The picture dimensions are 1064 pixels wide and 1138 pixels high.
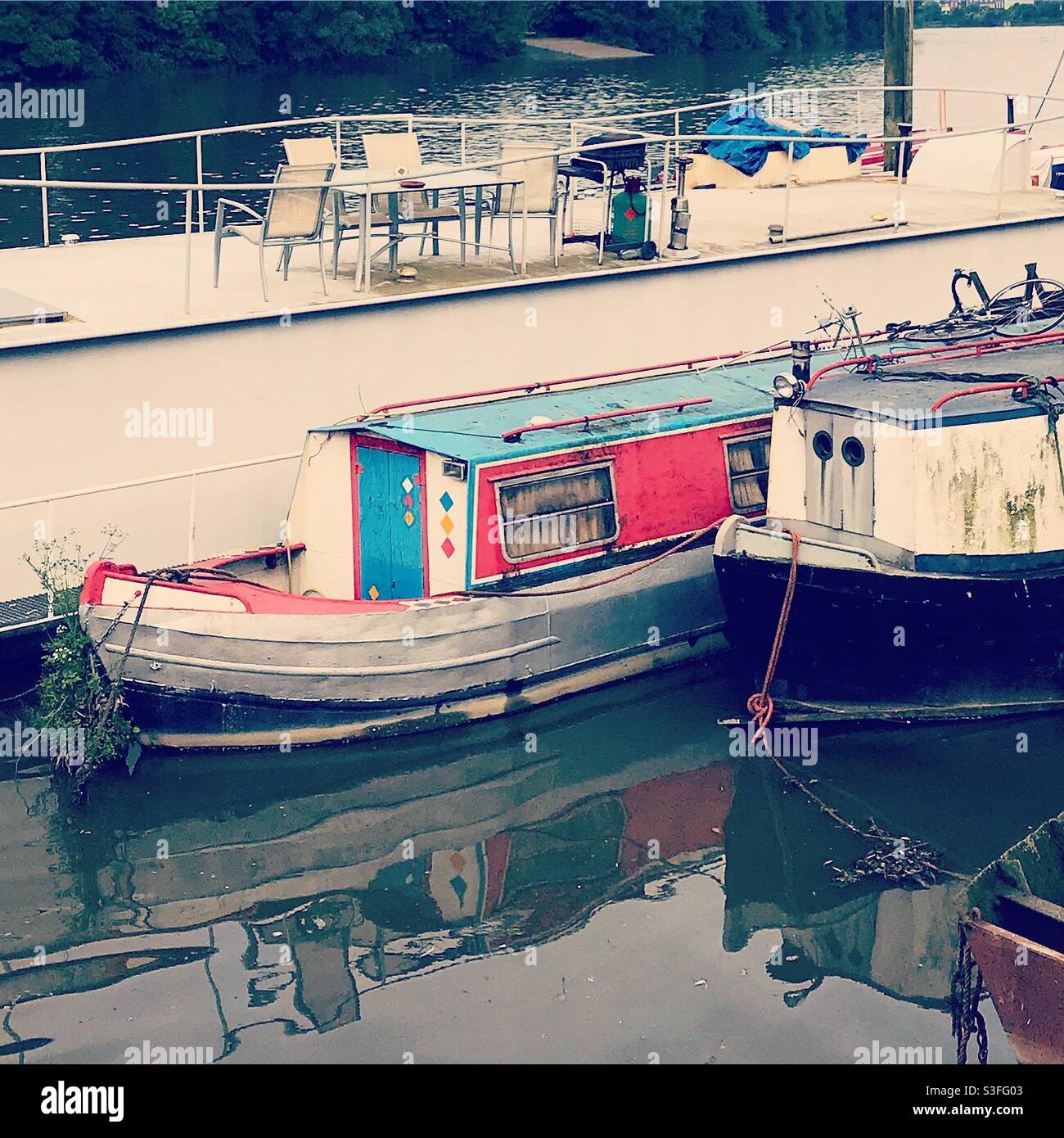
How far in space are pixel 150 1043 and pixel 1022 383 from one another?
27.0ft

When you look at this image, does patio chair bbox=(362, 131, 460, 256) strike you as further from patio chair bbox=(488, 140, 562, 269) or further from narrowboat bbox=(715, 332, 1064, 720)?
narrowboat bbox=(715, 332, 1064, 720)

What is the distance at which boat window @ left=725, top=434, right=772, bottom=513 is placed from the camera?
14477mm

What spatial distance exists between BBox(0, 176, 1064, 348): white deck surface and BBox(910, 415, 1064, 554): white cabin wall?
432 centimetres

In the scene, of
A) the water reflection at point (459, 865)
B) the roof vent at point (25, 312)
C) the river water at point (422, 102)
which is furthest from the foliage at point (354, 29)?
the water reflection at point (459, 865)

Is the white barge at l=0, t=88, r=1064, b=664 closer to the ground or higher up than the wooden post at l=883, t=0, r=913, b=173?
closer to the ground

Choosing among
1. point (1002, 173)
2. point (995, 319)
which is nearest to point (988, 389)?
point (995, 319)

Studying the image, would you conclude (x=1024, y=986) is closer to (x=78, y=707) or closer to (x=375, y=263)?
(x=78, y=707)

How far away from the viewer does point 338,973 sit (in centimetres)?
1017

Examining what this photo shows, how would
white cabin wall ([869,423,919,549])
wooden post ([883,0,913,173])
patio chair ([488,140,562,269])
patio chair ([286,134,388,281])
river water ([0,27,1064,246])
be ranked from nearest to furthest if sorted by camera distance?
1. white cabin wall ([869,423,919,549])
2. patio chair ([286,134,388,281])
3. patio chair ([488,140,562,269])
4. wooden post ([883,0,913,173])
5. river water ([0,27,1064,246])

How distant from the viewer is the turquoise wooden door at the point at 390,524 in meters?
13.3

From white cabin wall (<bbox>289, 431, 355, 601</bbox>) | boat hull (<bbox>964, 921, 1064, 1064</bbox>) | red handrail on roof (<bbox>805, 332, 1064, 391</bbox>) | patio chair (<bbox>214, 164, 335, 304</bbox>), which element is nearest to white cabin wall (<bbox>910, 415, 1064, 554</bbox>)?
red handrail on roof (<bbox>805, 332, 1064, 391</bbox>)

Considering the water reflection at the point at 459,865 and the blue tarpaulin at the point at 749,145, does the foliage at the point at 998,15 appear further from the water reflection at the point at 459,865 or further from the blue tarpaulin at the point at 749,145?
the water reflection at the point at 459,865

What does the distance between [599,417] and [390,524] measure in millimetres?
1921

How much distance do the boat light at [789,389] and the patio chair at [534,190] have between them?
345cm
